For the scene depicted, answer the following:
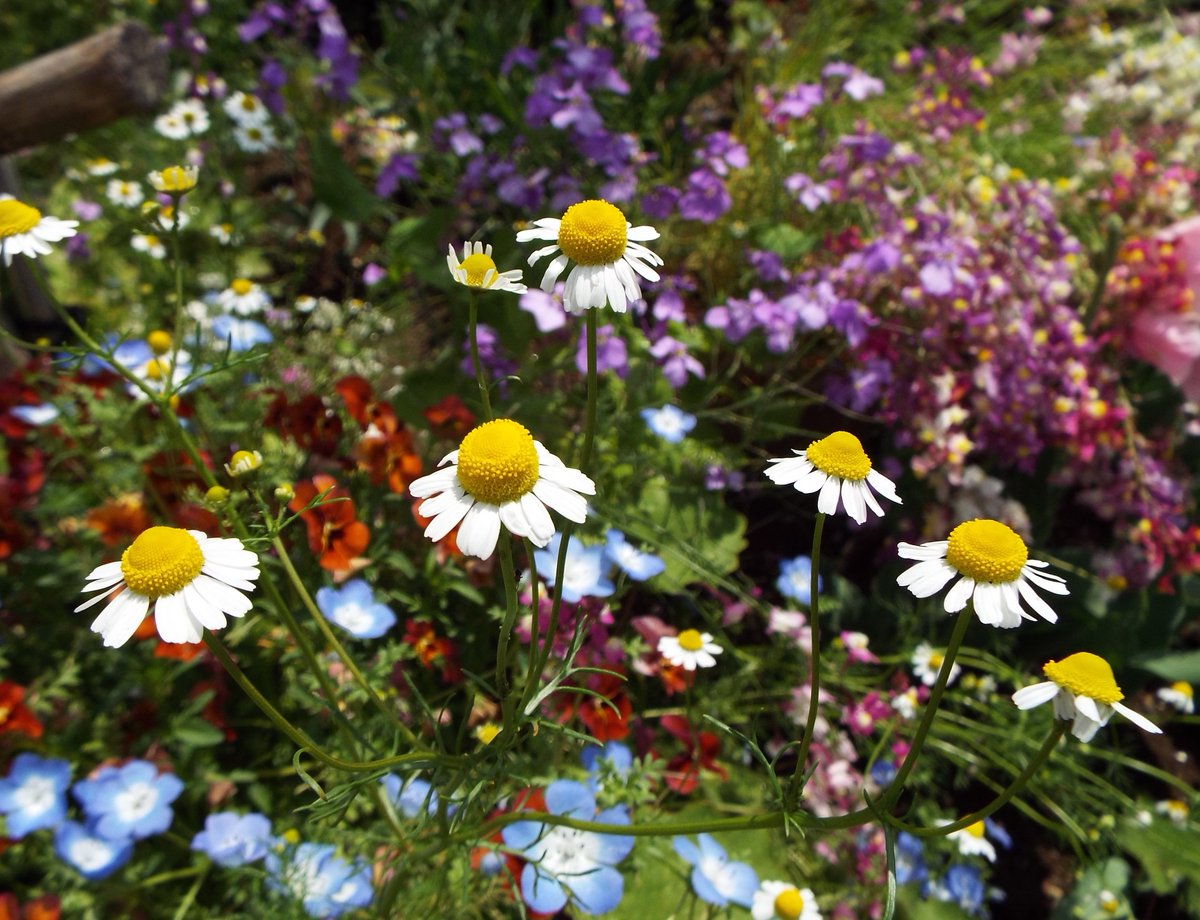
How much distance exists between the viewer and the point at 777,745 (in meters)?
1.74

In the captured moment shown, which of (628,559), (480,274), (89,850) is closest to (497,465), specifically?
(480,274)

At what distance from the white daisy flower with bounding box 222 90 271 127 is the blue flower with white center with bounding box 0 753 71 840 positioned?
177 cm

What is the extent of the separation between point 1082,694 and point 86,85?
6.49 ft

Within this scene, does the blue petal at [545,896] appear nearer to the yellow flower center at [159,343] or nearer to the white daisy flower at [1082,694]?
the white daisy flower at [1082,694]

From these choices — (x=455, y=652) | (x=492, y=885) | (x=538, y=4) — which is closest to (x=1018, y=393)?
(x=455, y=652)

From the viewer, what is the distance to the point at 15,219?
97cm

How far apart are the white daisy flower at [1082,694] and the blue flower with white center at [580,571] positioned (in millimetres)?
668

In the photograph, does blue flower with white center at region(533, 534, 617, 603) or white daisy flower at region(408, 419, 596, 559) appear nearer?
white daisy flower at region(408, 419, 596, 559)

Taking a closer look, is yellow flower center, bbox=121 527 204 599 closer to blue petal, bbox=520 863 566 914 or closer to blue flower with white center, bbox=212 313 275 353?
blue petal, bbox=520 863 566 914

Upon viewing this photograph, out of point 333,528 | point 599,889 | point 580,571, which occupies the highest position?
point 333,528

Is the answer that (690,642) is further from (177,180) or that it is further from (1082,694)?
(177,180)

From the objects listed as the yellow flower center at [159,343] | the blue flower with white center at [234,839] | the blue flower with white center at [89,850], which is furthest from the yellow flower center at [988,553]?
the yellow flower center at [159,343]

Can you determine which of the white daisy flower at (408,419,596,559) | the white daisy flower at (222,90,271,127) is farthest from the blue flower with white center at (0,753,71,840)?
the white daisy flower at (222,90,271,127)

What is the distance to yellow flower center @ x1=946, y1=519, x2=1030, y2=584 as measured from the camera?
Answer: 2.20ft
